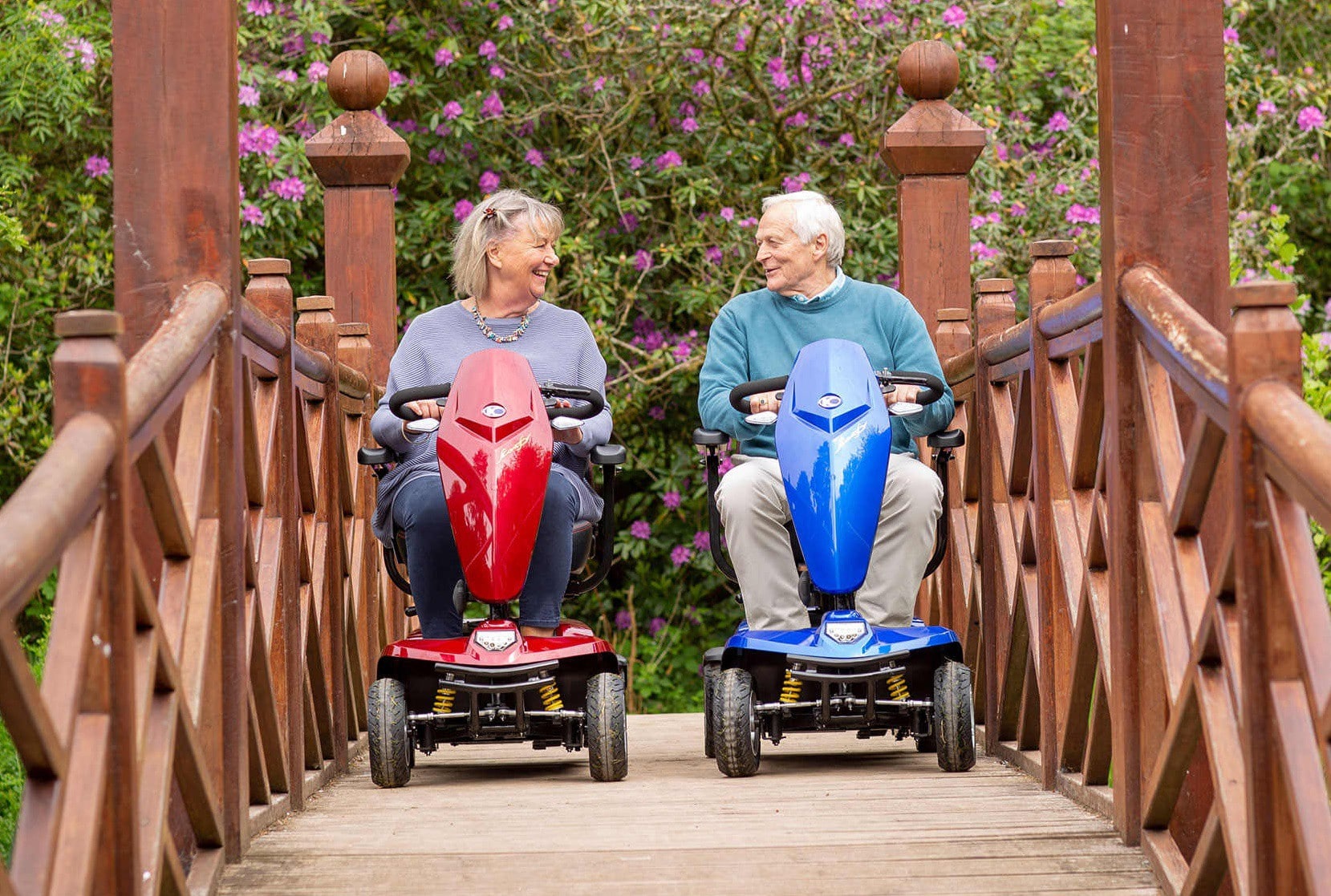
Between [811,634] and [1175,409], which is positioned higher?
[1175,409]

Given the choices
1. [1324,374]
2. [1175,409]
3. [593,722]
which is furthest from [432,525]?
[1324,374]

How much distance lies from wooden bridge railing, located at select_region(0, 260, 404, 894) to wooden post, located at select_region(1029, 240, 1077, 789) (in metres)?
1.37

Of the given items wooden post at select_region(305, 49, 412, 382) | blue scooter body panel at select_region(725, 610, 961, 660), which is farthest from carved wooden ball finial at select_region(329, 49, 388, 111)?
blue scooter body panel at select_region(725, 610, 961, 660)

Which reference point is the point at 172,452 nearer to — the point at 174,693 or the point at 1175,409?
the point at 174,693

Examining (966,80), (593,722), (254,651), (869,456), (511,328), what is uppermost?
(966,80)

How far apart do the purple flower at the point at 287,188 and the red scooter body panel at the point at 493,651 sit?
13.3 feet

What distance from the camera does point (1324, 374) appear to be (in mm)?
7418

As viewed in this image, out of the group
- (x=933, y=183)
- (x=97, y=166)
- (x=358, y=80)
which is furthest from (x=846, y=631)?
(x=97, y=166)

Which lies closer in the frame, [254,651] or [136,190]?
[136,190]

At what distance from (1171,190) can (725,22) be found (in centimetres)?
470

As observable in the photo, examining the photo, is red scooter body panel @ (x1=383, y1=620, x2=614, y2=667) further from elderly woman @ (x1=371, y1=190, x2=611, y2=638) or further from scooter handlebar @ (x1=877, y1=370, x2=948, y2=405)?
scooter handlebar @ (x1=877, y1=370, x2=948, y2=405)

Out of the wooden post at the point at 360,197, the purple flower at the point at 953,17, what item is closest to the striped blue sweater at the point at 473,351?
the wooden post at the point at 360,197

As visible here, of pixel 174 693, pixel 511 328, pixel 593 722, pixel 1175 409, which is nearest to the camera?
pixel 174 693

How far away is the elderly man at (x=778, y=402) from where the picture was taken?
3.66 meters
